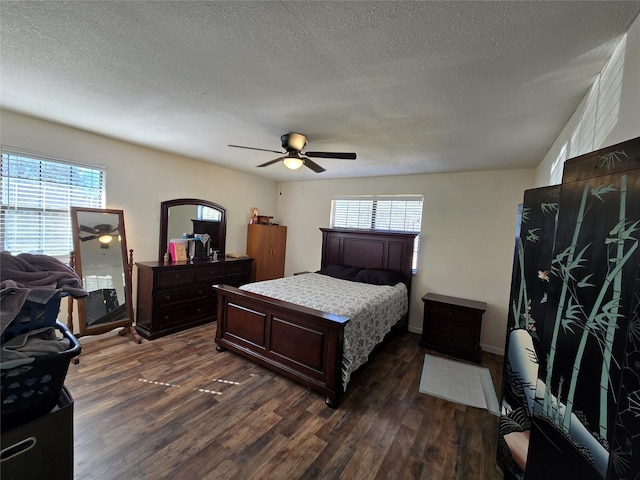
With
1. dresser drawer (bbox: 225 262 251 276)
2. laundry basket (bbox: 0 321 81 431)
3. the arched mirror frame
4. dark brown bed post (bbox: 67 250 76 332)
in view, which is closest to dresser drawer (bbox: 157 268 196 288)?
the arched mirror frame

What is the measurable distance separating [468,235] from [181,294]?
4118 millimetres

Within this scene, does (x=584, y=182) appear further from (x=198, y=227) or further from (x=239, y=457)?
(x=198, y=227)

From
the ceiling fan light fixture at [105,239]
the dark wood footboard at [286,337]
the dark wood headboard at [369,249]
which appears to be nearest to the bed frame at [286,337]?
the dark wood footboard at [286,337]

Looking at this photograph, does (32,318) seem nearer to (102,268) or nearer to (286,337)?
(286,337)

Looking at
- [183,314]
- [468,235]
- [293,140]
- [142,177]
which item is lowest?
[183,314]

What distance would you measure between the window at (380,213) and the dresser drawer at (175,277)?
2535 mm

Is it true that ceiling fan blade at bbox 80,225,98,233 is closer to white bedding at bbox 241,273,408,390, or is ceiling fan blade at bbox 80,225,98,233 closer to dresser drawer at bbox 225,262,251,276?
dresser drawer at bbox 225,262,251,276

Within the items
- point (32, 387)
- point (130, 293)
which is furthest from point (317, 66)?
point (130, 293)

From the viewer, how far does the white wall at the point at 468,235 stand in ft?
11.6

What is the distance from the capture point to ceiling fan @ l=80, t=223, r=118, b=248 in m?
2.99

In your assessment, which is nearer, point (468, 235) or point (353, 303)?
point (353, 303)

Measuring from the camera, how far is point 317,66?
1.49 m

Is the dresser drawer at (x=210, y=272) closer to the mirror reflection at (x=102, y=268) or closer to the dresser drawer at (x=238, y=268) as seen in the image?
the dresser drawer at (x=238, y=268)

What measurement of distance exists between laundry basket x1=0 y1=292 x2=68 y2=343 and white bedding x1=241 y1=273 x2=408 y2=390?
197cm
